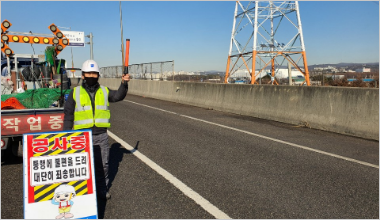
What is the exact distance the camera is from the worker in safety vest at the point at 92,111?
4.76 metres

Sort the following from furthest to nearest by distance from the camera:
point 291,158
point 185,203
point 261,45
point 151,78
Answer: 1. point 261,45
2. point 151,78
3. point 291,158
4. point 185,203

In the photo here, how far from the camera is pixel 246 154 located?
23.8 feet

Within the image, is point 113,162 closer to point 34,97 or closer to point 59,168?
point 34,97

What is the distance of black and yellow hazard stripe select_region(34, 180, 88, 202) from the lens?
12.5 ft

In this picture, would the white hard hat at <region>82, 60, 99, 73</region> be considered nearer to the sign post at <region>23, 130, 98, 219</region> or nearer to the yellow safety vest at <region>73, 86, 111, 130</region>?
the yellow safety vest at <region>73, 86, 111, 130</region>

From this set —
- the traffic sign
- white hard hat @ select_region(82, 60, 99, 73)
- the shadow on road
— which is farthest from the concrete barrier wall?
the traffic sign

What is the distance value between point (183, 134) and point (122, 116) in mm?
4626

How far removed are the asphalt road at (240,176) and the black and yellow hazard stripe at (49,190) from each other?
0.51 m

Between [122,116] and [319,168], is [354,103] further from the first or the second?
[122,116]

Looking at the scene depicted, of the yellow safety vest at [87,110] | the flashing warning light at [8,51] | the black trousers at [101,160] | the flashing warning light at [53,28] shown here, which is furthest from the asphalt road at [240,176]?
the flashing warning light at [8,51]

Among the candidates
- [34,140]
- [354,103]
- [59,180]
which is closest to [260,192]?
[59,180]

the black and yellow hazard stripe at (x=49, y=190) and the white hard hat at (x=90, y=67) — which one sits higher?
the white hard hat at (x=90, y=67)

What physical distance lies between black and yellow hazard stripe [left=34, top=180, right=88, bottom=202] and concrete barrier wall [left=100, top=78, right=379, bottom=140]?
7455 mm

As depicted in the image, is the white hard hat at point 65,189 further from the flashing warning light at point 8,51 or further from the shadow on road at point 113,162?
the flashing warning light at point 8,51
